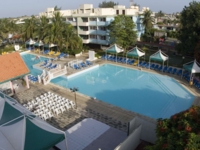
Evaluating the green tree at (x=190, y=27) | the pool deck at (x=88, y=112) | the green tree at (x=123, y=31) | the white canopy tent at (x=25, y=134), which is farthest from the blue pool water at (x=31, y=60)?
the green tree at (x=190, y=27)

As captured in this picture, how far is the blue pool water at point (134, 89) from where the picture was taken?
1652 centimetres

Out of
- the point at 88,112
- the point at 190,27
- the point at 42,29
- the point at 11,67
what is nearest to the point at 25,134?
the point at 88,112

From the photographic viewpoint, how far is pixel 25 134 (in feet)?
28.0

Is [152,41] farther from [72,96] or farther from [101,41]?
[72,96]

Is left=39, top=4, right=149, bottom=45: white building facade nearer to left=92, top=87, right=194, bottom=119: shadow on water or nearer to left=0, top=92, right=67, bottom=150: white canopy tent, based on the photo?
left=92, top=87, right=194, bottom=119: shadow on water

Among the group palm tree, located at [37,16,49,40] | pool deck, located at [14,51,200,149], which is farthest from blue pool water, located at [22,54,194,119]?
palm tree, located at [37,16,49,40]

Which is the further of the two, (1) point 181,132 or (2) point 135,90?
(2) point 135,90

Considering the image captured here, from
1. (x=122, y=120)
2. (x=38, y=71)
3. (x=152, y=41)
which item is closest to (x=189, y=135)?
(x=122, y=120)

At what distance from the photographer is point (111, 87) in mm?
21125

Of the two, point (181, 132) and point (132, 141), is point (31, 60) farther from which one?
point (181, 132)

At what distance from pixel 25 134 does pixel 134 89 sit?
13.8 m

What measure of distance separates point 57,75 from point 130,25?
48.8 feet

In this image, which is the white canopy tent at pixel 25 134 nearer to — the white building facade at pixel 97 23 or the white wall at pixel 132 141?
the white wall at pixel 132 141

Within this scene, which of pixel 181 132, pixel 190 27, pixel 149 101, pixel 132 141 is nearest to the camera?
pixel 181 132
